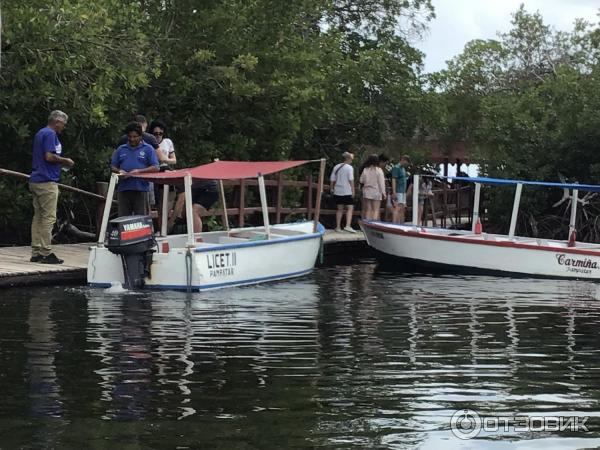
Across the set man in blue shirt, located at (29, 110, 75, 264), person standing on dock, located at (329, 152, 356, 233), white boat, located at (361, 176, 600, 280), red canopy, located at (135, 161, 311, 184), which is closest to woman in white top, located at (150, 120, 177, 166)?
red canopy, located at (135, 161, 311, 184)

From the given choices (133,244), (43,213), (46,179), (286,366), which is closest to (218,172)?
(133,244)

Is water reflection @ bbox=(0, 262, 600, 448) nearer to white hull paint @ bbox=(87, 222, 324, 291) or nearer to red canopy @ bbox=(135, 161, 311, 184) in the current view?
white hull paint @ bbox=(87, 222, 324, 291)

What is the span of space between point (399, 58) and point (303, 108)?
10.6 metres

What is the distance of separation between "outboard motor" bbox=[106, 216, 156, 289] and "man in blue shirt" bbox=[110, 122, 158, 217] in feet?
3.40

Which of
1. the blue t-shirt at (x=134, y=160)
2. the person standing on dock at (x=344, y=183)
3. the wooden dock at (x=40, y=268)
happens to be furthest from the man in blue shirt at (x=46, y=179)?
the person standing on dock at (x=344, y=183)

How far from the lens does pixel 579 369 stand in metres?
8.60

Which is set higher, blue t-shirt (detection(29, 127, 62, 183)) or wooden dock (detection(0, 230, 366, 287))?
blue t-shirt (detection(29, 127, 62, 183))

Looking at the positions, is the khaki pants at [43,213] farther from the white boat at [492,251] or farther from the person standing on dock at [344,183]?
the person standing on dock at [344,183]

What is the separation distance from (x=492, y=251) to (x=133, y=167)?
621 cm

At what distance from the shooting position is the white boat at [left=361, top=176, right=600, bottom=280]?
1695 centimetres

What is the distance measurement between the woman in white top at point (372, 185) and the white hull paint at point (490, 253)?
8.22 ft

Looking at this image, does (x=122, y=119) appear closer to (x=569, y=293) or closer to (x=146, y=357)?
(x=569, y=293)

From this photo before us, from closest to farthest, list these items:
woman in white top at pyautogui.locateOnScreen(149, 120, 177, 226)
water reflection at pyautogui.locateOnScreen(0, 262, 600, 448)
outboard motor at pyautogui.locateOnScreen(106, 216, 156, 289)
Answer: water reflection at pyautogui.locateOnScreen(0, 262, 600, 448)
outboard motor at pyautogui.locateOnScreen(106, 216, 156, 289)
woman in white top at pyautogui.locateOnScreen(149, 120, 177, 226)

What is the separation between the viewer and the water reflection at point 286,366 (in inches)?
253
